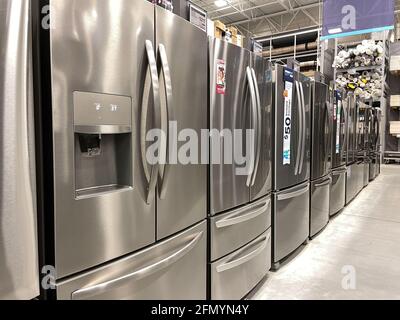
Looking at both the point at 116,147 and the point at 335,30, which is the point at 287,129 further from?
the point at 335,30

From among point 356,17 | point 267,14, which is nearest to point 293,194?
point 356,17

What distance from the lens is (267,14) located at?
1116 cm

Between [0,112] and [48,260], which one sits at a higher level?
[0,112]

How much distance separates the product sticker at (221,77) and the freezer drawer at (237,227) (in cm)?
79

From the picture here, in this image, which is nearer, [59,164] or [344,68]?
[59,164]

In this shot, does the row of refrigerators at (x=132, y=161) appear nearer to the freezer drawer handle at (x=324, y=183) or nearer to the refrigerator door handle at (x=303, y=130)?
the refrigerator door handle at (x=303, y=130)

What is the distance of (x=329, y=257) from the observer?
2.91m

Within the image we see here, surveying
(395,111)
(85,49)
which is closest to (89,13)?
(85,49)

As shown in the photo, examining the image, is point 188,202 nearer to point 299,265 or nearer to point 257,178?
point 257,178

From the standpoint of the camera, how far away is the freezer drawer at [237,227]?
181cm

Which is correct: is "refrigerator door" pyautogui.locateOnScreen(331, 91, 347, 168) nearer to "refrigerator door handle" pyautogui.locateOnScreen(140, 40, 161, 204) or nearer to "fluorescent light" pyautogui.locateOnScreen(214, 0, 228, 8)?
"refrigerator door handle" pyautogui.locateOnScreen(140, 40, 161, 204)
